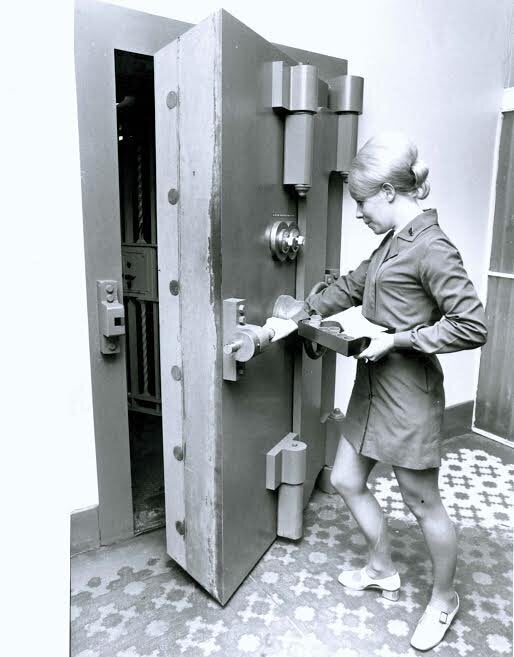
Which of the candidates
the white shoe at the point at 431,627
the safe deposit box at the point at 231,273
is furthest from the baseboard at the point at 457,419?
the white shoe at the point at 431,627

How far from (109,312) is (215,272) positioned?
0.50 meters

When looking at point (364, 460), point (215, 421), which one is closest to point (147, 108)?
point (215, 421)

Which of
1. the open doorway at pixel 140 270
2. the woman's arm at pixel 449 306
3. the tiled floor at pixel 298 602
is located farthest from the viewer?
the open doorway at pixel 140 270

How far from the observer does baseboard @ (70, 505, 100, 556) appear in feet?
6.52

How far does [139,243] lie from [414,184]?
190 centimetres

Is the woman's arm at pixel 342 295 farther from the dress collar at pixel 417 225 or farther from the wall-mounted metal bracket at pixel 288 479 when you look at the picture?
the wall-mounted metal bracket at pixel 288 479

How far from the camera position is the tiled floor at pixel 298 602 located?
5.31ft

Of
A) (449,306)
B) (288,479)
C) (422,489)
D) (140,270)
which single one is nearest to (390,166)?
(449,306)

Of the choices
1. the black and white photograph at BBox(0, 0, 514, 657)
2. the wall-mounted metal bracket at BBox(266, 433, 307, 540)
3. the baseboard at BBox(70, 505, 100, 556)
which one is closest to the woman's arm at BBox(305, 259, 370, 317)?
the black and white photograph at BBox(0, 0, 514, 657)

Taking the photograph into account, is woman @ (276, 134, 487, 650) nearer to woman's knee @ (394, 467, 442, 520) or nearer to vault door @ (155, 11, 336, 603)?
woman's knee @ (394, 467, 442, 520)

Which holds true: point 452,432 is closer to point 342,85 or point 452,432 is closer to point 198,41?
point 342,85

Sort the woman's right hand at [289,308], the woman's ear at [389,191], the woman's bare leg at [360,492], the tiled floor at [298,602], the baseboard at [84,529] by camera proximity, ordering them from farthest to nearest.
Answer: the baseboard at [84,529] < the woman's right hand at [289,308] < the woman's bare leg at [360,492] < the tiled floor at [298,602] < the woman's ear at [389,191]

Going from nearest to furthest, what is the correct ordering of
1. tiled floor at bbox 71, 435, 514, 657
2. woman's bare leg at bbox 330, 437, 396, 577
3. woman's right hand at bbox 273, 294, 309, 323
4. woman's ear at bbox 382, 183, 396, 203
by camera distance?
woman's ear at bbox 382, 183, 396, 203
tiled floor at bbox 71, 435, 514, 657
woman's bare leg at bbox 330, 437, 396, 577
woman's right hand at bbox 273, 294, 309, 323

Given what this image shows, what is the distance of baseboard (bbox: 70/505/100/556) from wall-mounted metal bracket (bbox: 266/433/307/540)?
0.66 metres
